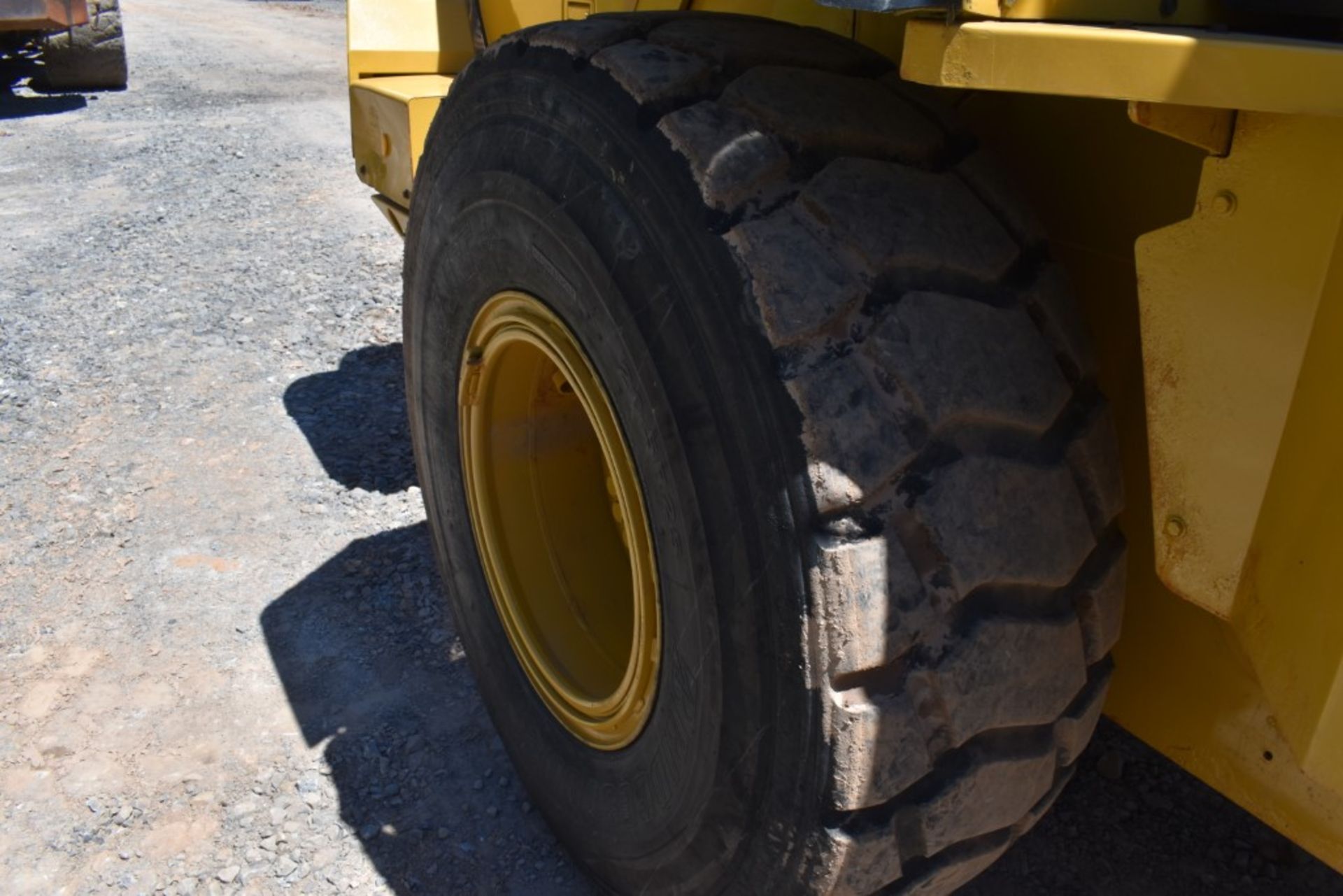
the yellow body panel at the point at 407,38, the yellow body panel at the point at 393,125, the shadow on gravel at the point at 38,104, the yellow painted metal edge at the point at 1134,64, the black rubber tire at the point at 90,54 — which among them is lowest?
the shadow on gravel at the point at 38,104

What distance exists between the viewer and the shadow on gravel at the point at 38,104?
1000 centimetres

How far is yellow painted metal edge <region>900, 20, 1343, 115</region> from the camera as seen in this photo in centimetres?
107

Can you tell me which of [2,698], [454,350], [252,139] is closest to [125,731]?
[2,698]

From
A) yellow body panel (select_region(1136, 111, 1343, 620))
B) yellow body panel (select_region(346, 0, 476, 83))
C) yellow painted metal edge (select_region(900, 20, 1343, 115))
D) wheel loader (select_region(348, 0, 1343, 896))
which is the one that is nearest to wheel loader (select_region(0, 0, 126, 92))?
yellow body panel (select_region(346, 0, 476, 83))

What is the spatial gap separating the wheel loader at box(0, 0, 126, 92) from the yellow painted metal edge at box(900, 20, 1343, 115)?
33.8ft

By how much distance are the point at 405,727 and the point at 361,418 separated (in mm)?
1756

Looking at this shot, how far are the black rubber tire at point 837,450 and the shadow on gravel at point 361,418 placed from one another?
7.81 ft

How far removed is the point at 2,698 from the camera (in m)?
2.97

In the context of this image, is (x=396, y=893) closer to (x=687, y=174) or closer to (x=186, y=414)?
(x=687, y=174)

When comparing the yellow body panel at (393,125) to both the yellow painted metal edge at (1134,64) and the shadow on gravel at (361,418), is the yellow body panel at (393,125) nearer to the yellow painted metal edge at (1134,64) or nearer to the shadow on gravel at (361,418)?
the shadow on gravel at (361,418)

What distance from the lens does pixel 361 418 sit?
4.38 meters

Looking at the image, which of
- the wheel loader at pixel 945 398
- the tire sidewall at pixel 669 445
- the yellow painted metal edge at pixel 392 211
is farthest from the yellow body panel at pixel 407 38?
the wheel loader at pixel 945 398

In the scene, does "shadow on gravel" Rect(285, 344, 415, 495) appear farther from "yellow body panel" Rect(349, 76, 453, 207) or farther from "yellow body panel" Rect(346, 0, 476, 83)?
"yellow body panel" Rect(346, 0, 476, 83)

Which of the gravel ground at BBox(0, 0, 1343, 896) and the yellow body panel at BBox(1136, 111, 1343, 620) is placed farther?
the gravel ground at BBox(0, 0, 1343, 896)
